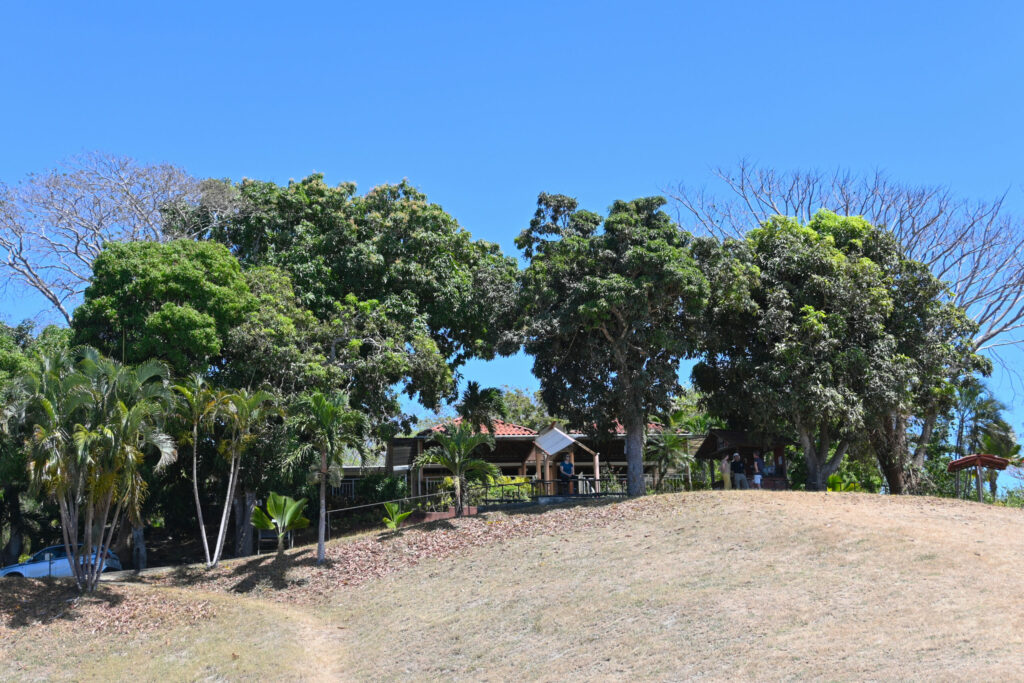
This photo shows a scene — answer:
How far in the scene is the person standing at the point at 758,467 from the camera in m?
28.5

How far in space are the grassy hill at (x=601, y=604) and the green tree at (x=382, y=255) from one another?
25.8ft

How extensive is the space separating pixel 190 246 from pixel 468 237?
10324mm

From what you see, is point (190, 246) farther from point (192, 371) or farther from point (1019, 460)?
point (1019, 460)

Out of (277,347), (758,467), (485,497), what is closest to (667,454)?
(758,467)

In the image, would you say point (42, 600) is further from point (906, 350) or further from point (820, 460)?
point (906, 350)

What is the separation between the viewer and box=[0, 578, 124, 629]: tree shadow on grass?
19453 mm

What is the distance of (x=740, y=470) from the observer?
29.0 m

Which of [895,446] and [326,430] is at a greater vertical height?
[326,430]

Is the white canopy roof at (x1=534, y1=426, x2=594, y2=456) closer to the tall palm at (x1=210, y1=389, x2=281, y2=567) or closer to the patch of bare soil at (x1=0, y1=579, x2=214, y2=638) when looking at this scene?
the tall palm at (x1=210, y1=389, x2=281, y2=567)

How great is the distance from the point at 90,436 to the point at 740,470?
2006 centimetres

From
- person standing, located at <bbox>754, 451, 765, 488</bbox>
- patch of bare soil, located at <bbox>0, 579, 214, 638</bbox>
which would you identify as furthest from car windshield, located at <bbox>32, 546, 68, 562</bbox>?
person standing, located at <bbox>754, 451, 765, 488</bbox>

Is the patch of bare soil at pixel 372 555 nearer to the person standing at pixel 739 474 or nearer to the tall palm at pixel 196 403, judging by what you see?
the tall palm at pixel 196 403

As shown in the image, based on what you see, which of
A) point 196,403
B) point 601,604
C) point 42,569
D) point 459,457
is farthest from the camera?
point 459,457

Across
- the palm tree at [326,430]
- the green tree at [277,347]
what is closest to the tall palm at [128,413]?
the palm tree at [326,430]
